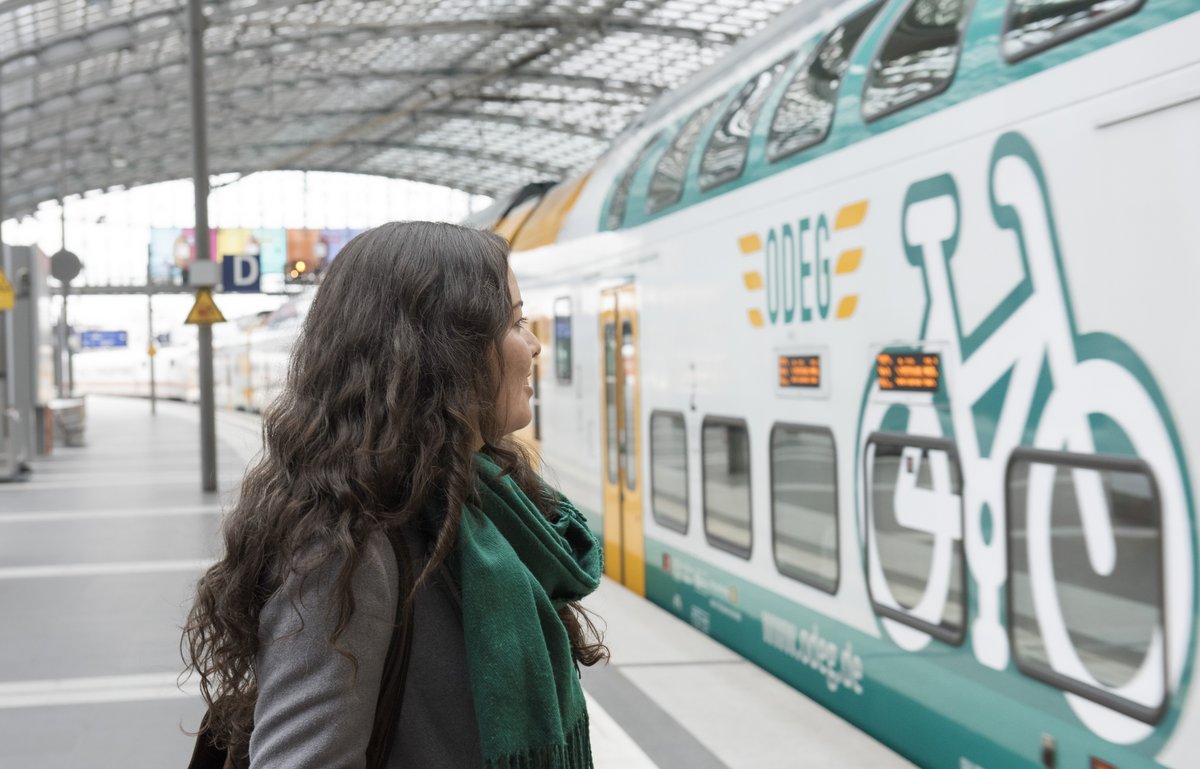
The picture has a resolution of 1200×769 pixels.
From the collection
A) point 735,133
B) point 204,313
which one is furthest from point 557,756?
point 204,313

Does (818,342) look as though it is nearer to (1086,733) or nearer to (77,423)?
(1086,733)

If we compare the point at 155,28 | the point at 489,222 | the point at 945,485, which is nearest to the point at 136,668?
the point at 945,485

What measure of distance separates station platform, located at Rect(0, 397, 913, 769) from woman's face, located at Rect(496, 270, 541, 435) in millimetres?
592

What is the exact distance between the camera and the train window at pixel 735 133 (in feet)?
20.2

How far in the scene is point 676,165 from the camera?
7230mm

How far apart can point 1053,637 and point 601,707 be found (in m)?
2.32

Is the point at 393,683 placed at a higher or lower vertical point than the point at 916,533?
higher

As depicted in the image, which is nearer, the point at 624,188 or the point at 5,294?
the point at 624,188

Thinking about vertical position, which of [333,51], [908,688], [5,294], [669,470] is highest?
[333,51]

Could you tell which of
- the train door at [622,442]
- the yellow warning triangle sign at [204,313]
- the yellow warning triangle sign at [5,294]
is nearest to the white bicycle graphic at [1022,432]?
the train door at [622,442]

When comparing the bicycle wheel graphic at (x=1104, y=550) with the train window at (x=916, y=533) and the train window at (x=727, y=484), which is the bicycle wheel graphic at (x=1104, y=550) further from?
the train window at (x=727, y=484)

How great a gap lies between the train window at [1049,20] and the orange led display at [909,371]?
987mm

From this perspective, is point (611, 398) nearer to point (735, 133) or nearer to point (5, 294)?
point (735, 133)

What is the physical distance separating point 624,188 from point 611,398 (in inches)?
52.9
